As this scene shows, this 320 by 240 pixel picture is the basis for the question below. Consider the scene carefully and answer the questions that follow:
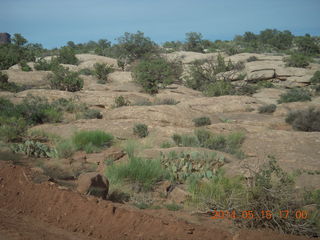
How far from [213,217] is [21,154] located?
17.7ft

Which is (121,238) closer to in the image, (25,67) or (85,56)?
(25,67)

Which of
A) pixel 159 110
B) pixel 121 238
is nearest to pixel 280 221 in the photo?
pixel 121 238

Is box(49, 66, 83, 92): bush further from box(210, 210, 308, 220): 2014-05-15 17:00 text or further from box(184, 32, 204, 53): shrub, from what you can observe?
box(184, 32, 204, 53): shrub

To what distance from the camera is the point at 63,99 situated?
1702 centimetres

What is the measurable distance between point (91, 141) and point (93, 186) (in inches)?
178

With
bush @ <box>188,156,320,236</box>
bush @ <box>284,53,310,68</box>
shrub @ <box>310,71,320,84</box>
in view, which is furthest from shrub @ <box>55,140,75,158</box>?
bush @ <box>284,53,310,68</box>

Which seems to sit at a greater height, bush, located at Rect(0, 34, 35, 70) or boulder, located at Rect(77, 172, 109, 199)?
bush, located at Rect(0, 34, 35, 70)

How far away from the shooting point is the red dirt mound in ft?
12.6

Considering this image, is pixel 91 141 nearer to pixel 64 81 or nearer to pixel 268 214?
pixel 268 214

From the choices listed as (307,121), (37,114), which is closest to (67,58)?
(37,114)

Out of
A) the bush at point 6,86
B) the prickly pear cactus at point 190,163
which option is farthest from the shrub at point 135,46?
the prickly pear cactus at point 190,163

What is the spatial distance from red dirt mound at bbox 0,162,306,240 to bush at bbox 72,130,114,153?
180 inches

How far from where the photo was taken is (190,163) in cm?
745

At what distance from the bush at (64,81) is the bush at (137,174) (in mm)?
15406
